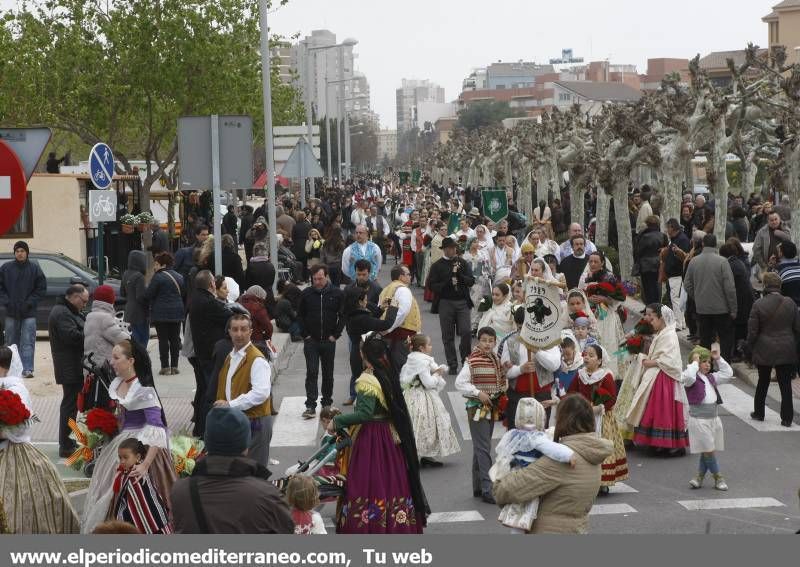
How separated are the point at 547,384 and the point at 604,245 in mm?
21162

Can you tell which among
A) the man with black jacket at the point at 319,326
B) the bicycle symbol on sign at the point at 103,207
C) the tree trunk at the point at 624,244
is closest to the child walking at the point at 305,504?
the man with black jacket at the point at 319,326

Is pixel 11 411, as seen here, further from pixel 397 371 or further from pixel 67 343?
pixel 397 371

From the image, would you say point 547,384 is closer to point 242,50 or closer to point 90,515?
point 90,515

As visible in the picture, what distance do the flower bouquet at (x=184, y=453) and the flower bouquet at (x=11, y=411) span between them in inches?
46.9

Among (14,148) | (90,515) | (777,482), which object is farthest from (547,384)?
(14,148)

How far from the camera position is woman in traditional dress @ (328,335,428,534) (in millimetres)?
9547

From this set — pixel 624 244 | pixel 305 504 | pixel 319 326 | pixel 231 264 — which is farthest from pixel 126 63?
pixel 305 504

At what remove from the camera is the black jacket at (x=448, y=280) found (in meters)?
17.8

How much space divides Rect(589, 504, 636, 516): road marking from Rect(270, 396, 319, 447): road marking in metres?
3.65

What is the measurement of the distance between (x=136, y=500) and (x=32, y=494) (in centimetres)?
65

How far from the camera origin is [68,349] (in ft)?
42.7

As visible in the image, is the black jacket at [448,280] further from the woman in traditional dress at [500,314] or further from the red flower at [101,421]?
the red flower at [101,421]

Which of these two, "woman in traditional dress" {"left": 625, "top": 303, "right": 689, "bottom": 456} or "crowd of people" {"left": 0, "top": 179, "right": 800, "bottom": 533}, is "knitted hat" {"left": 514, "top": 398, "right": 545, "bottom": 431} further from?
"woman in traditional dress" {"left": 625, "top": 303, "right": 689, "bottom": 456}

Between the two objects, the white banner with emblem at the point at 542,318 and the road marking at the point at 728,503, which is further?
the white banner with emblem at the point at 542,318
